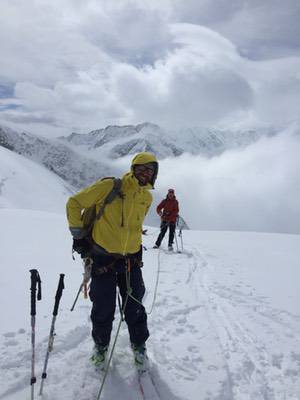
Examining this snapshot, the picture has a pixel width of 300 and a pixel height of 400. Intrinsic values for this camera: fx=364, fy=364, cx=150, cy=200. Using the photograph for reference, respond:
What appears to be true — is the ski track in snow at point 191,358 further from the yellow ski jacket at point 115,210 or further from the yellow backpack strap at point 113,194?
the yellow backpack strap at point 113,194

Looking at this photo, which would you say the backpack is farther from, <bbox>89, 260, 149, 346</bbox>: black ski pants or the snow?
the snow

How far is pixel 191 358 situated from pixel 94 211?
265cm

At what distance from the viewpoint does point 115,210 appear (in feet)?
15.3

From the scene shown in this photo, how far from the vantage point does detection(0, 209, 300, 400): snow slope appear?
4586 millimetres

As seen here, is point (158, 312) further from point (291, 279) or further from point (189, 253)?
point (189, 253)

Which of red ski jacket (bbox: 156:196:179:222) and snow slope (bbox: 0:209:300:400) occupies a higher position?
red ski jacket (bbox: 156:196:179:222)

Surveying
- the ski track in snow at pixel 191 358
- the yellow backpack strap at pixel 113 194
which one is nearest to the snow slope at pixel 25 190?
the ski track in snow at pixel 191 358

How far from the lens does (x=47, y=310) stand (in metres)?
6.68

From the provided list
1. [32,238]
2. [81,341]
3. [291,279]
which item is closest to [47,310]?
[81,341]

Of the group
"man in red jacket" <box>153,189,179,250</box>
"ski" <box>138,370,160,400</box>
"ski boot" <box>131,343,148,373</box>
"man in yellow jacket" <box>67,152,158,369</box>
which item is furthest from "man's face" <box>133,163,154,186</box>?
"man in red jacket" <box>153,189,179,250</box>

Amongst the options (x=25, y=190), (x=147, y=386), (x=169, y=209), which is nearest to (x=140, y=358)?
(x=147, y=386)

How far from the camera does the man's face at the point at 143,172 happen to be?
15.3ft

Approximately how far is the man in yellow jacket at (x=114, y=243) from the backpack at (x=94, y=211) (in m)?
0.04

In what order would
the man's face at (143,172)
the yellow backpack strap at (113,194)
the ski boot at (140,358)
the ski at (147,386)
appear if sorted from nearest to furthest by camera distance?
1. the ski at (147,386)
2. the yellow backpack strap at (113,194)
3. the man's face at (143,172)
4. the ski boot at (140,358)
